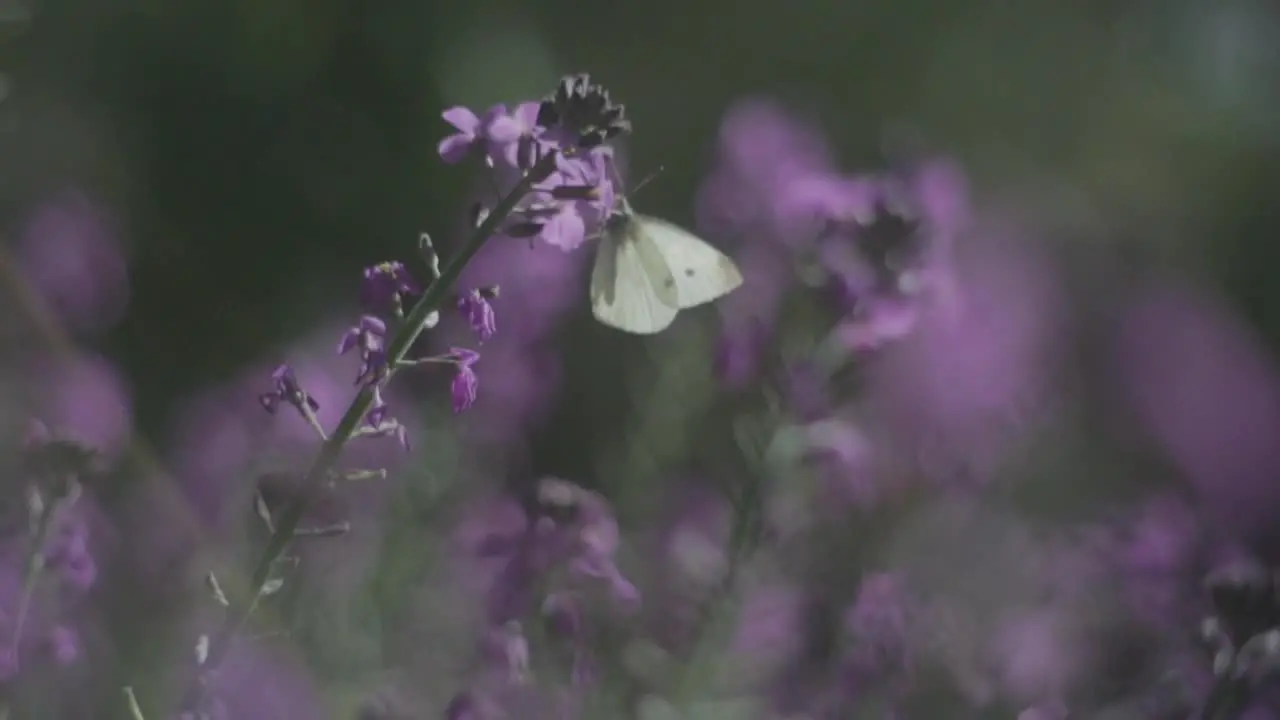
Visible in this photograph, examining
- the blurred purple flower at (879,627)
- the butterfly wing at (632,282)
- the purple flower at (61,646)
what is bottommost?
the blurred purple flower at (879,627)

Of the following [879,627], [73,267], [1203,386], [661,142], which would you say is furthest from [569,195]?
[1203,386]

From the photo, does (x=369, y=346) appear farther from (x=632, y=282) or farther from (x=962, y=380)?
(x=962, y=380)

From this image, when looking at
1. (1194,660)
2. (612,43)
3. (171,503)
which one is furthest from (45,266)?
(612,43)

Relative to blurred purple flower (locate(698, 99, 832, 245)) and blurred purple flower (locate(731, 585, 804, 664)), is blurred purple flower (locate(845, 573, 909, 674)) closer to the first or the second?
blurred purple flower (locate(731, 585, 804, 664))

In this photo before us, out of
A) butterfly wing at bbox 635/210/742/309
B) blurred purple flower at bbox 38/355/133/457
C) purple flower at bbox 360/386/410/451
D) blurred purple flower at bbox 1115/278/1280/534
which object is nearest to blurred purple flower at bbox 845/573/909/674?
butterfly wing at bbox 635/210/742/309

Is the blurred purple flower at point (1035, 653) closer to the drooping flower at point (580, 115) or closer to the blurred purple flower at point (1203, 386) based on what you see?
the drooping flower at point (580, 115)

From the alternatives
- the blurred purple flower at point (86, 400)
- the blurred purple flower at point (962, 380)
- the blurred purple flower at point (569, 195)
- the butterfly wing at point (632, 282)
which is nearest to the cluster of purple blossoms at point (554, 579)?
the butterfly wing at point (632, 282)
